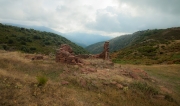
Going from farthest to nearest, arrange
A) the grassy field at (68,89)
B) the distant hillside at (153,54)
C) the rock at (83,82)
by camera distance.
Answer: the distant hillside at (153,54) < the rock at (83,82) < the grassy field at (68,89)

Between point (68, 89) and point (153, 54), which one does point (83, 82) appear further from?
point (153, 54)

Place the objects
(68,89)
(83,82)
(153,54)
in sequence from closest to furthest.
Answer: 1. (68,89)
2. (83,82)
3. (153,54)

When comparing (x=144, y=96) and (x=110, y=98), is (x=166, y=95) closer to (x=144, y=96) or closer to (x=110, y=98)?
(x=144, y=96)

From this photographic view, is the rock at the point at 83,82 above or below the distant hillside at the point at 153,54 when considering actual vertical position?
below

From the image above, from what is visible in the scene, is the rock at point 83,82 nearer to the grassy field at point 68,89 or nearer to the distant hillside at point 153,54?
the grassy field at point 68,89

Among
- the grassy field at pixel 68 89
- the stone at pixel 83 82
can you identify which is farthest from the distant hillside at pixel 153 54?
the stone at pixel 83 82

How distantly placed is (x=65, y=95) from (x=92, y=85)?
8.67ft

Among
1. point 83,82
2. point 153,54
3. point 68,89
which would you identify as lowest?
point 68,89

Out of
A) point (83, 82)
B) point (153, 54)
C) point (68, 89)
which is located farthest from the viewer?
point (153, 54)

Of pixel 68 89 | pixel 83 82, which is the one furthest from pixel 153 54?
pixel 68 89

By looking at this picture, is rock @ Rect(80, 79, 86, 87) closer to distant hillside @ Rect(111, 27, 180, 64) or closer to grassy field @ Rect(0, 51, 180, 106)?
grassy field @ Rect(0, 51, 180, 106)

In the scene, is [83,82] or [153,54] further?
[153,54]

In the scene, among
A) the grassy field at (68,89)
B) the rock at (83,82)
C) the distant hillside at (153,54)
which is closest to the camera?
the grassy field at (68,89)

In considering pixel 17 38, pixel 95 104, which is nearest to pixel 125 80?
pixel 95 104
